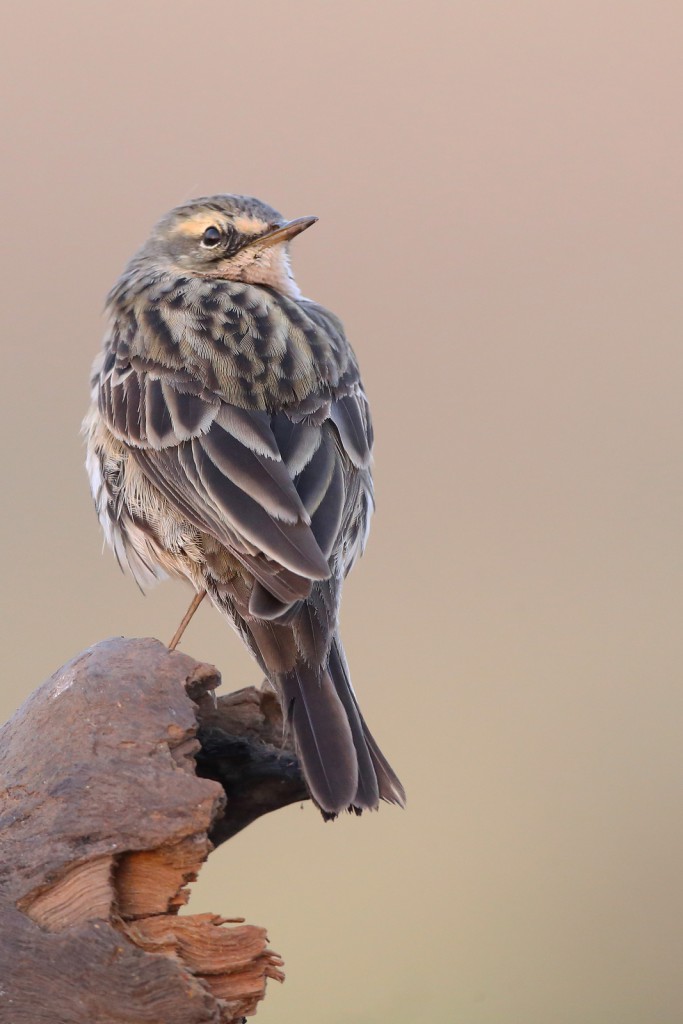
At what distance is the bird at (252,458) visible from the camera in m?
3.03

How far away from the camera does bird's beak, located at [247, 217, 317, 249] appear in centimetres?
448

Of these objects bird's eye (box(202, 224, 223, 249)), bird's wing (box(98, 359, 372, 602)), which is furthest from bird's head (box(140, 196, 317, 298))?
bird's wing (box(98, 359, 372, 602))

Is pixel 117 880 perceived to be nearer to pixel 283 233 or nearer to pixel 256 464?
pixel 256 464

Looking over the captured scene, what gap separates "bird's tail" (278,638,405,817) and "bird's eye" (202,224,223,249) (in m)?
2.14

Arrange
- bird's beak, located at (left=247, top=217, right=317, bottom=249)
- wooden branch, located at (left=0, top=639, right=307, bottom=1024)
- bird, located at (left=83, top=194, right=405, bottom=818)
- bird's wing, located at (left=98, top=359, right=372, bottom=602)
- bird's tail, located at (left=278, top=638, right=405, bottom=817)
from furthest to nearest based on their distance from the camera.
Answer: bird's beak, located at (left=247, top=217, right=317, bottom=249), bird's wing, located at (left=98, top=359, right=372, bottom=602), bird, located at (left=83, top=194, right=405, bottom=818), bird's tail, located at (left=278, top=638, right=405, bottom=817), wooden branch, located at (left=0, top=639, right=307, bottom=1024)

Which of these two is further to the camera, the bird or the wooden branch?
the bird

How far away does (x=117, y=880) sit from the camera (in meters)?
2.40

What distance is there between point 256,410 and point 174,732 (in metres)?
1.37

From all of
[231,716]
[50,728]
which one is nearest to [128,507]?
[231,716]

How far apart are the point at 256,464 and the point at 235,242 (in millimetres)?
1547

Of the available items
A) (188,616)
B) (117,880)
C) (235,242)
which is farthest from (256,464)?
(235,242)

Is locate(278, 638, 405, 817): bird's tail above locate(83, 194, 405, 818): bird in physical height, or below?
below

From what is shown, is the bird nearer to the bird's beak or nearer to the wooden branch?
the bird's beak

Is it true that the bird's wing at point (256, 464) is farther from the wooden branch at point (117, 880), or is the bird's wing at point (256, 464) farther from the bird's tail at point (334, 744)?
the wooden branch at point (117, 880)
